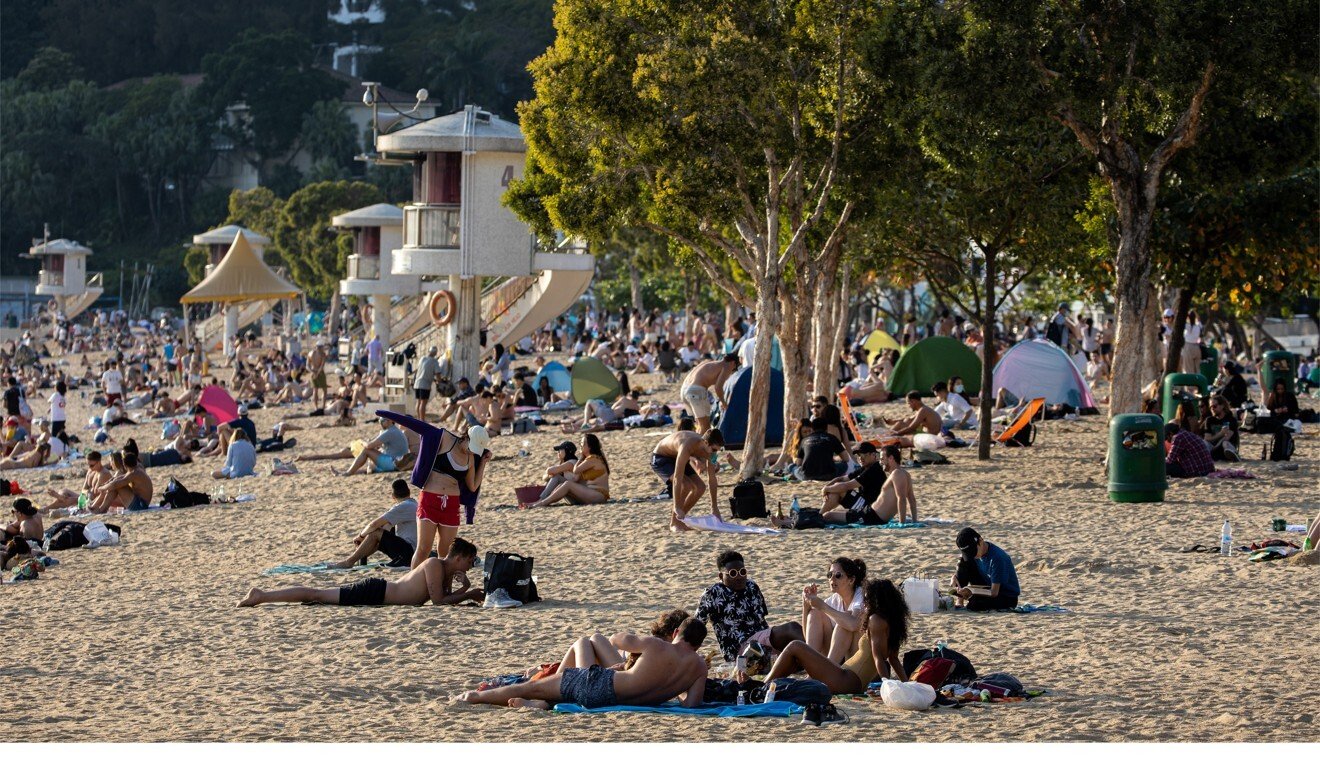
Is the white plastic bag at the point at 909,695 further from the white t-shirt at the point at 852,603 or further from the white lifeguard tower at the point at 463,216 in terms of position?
the white lifeguard tower at the point at 463,216

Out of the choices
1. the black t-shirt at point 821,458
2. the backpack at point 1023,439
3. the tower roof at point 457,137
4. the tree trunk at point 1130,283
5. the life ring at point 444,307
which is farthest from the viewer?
the life ring at point 444,307

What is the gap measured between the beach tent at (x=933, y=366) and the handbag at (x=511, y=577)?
15673 millimetres

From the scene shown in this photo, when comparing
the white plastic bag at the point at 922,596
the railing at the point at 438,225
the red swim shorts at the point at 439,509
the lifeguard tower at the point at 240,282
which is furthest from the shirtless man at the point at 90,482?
the lifeguard tower at the point at 240,282

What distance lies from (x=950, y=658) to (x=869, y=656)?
0.39 metres

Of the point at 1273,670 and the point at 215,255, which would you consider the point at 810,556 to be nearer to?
the point at 1273,670

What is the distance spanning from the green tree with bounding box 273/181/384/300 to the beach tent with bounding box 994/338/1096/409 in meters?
48.3

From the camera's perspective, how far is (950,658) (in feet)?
28.7

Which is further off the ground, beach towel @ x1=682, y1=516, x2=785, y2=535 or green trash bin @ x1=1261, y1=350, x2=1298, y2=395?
A: green trash bin @ x1=1261, y1=350, x2=1298, y2=395

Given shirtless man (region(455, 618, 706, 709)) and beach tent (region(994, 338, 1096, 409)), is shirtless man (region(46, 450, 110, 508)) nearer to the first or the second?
shirtless man (region(455, 618, 706, 709))

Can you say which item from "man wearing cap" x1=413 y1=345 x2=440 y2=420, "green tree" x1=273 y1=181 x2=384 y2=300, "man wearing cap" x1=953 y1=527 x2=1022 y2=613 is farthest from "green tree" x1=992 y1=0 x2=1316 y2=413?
"green tree" x1=273 y1=181 x2=384 y2=300

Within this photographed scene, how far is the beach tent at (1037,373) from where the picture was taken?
2448cm

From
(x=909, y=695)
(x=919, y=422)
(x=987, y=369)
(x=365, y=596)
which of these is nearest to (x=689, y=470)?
(x=365, y=596)

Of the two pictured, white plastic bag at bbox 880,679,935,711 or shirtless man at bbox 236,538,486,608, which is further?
shirtless man at bbox 236,538,486,608

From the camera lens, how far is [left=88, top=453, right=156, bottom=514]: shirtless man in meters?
18.9
